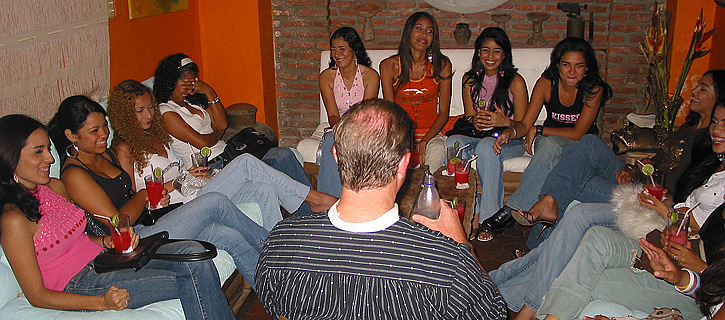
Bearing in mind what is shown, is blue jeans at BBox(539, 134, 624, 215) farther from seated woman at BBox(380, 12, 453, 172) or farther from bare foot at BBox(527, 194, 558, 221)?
seated woman at BBox(380, 12, 453, 172)

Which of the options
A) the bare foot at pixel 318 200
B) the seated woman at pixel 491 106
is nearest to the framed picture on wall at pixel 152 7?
the bare foot at pixel 318 200

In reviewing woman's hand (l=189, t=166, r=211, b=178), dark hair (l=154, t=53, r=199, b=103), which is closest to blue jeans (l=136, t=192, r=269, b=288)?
woman's hand (l=189, t=166, r=211, b=178)

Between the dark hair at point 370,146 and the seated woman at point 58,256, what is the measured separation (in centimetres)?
134

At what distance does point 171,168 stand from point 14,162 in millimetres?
1176

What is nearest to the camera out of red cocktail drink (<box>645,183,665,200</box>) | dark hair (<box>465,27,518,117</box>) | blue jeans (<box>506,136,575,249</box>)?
red cocktail drink (<box>645,183,665,200</box>)

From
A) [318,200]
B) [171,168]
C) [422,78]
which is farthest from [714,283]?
[422,78]

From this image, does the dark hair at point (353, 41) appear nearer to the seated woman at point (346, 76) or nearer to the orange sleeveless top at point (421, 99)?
the seated woman at point (346, 76)

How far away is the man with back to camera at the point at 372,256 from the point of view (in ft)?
5.09

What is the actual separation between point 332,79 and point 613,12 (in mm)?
2576

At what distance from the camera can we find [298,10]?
556cm

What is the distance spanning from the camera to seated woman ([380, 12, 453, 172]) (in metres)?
4.51

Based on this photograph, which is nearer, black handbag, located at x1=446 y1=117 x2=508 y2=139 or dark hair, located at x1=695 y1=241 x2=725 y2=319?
dark hair, located at x1=695 y1=241 x2=725 y2=319

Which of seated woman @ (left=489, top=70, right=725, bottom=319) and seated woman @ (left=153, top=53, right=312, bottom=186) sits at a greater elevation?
seated woman @ (left=153, top=53, right=312, bottom=186)

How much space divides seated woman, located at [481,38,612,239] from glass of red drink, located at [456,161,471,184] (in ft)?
1.34
